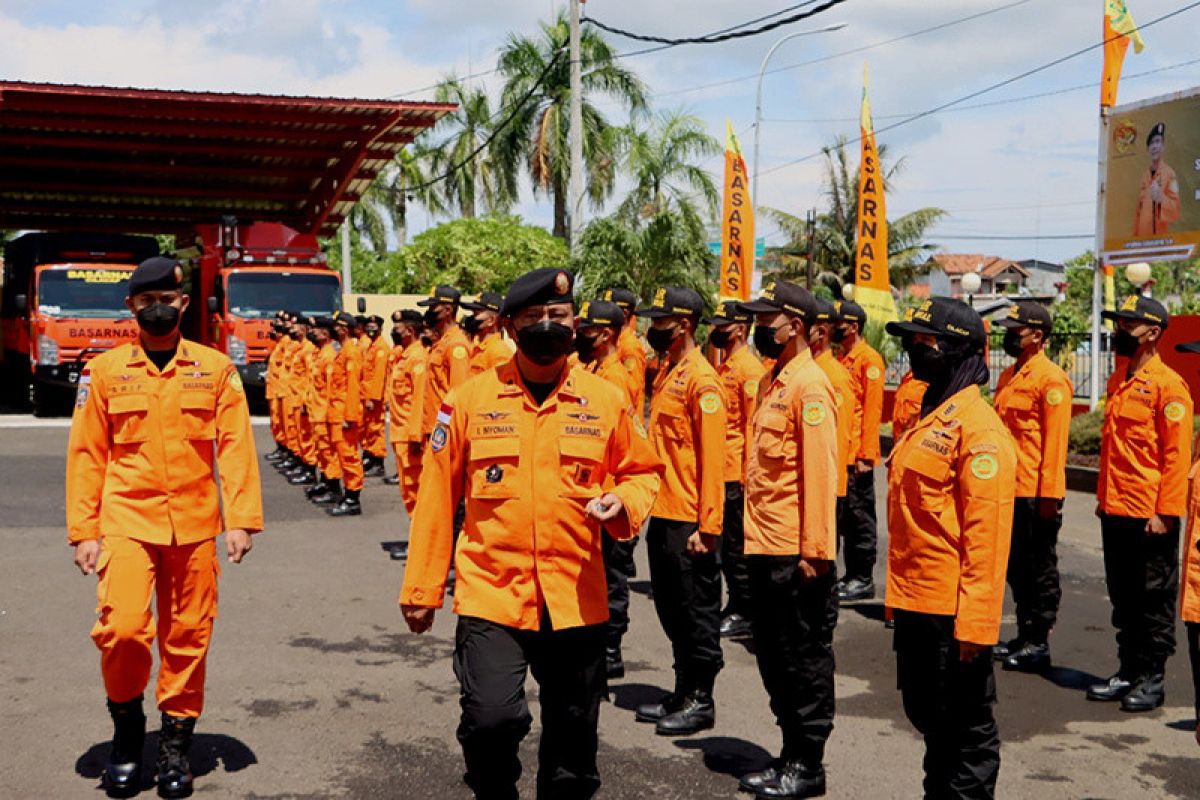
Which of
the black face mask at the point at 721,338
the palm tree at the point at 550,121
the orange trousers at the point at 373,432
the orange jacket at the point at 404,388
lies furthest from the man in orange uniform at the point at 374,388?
the palm tree at the point at 550,121

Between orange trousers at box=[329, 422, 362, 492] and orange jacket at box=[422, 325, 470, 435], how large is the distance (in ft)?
10.6

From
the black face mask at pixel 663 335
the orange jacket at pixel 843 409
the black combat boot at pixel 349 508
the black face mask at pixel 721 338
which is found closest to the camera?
the black face mask at pixel 663 335

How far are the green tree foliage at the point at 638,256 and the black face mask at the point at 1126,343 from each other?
61.6ft

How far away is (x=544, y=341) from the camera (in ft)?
13.5

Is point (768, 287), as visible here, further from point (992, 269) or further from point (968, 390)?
point (992, 269)

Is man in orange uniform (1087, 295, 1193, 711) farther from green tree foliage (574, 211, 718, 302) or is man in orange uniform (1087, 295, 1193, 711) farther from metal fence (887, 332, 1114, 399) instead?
green tree foliage (574, 211, 718, 302)

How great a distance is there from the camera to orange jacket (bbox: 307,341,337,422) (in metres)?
13.3

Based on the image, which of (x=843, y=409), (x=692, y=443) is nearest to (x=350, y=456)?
(x=843, y=409)

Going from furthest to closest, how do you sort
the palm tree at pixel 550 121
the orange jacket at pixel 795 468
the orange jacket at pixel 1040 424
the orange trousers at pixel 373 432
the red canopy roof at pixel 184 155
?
the palm tree at pixel 550 121, the red canopy roof at pixel 184 155, the orange trousers at pixel 373 432, the orange jacket at pixel 1040 424, the orange jacket at pixel 795 468

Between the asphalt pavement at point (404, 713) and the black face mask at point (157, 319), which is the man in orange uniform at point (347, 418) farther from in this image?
the black face mask at point (157, 319)

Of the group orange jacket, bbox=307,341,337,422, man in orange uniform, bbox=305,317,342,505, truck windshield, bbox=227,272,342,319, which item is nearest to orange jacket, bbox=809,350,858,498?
man in orange uniform, bbox=305,317,342,505

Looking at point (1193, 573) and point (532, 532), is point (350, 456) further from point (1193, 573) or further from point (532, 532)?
point (1193, 573)

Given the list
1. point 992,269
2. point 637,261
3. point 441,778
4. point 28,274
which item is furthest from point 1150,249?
point 992,269

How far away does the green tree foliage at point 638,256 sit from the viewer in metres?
25.5
